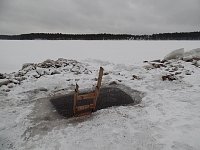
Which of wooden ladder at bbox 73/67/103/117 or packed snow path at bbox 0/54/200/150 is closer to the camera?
packed snow path at bbox 0/54/200/150

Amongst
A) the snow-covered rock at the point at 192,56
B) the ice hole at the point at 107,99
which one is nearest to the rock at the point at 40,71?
the ice hole at the point at 107,99

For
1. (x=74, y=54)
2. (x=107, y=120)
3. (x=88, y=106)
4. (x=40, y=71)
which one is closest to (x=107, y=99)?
(x=88, y=106)

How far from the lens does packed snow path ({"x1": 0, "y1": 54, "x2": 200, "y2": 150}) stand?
16.4ft

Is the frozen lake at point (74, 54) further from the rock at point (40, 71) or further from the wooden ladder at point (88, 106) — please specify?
Answer: the wooden ladder at point (88, 106)

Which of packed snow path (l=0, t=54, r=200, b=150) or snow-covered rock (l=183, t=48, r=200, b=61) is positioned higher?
snow-covered rock (l=183, t=48, r=200, b=61)

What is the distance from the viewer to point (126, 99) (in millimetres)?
7809

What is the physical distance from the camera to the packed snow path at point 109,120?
16.4ft

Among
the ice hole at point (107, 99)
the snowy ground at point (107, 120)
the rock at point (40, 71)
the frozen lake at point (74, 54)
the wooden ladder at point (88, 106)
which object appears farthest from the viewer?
the frozen lake at point (74, 54)

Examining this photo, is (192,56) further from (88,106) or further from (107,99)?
(88,106)

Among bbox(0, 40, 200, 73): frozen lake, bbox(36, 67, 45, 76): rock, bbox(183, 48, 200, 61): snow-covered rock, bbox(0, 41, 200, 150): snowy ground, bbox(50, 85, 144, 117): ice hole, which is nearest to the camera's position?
bbox(0, 41, 200, 150): snowy ground

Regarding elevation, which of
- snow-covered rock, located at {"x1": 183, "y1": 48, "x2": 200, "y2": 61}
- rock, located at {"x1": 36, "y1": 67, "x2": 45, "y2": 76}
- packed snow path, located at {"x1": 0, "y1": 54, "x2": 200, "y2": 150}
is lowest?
packed snow path, located at {"x1": 0, "y1": 54, "x2": 200, "y2": 150}

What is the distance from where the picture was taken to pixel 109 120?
6.02 meters

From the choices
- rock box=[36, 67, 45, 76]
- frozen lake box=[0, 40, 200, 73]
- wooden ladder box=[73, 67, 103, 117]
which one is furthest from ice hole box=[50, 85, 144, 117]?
frozen lake box=[0, 40, 200, 73]

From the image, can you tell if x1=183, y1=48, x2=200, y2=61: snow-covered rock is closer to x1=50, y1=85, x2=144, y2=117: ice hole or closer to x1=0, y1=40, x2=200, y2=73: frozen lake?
x1=0, y1=40, x2=200, y2=73: frozen lake
